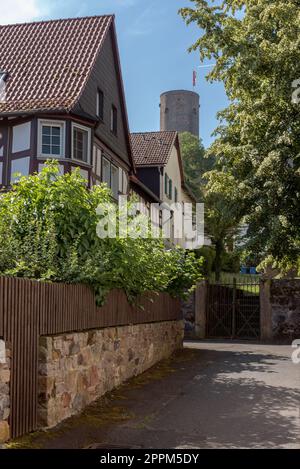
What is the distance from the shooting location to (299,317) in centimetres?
2247

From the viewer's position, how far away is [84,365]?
8.47 metres

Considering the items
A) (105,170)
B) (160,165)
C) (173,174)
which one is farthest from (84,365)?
(173,174)

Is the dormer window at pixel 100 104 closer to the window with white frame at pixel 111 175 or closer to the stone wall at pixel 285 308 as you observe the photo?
the window with white frame at pixel 111 175

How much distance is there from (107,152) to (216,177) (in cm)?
510

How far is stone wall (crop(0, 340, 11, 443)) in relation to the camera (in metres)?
6.22

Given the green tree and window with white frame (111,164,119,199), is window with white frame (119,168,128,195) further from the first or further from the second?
the green tree

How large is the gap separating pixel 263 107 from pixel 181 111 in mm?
72280

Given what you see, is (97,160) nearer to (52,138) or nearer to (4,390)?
(52,138)

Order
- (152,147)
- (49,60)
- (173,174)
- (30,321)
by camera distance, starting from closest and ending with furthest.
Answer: (30,321)
(49,60)
(152,147)
(173,174)

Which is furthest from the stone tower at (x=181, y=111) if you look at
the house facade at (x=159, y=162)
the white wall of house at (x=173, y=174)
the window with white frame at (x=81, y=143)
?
the window with white frame at (x=81, y=143)

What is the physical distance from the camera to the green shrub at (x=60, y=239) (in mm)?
8586

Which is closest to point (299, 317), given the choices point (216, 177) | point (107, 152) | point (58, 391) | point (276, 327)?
point (276, 327)

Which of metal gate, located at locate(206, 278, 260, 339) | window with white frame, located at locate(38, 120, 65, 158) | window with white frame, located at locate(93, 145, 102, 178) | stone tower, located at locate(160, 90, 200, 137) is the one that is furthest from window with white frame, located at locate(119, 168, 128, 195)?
stone tower, located at locate(160, 90, 200, 137)

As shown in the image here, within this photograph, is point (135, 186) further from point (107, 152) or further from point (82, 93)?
point (82, 93)
